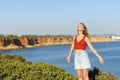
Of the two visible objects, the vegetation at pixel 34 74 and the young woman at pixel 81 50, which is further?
the vegetation at pixel 34 74

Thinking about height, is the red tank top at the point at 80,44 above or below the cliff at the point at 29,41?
above

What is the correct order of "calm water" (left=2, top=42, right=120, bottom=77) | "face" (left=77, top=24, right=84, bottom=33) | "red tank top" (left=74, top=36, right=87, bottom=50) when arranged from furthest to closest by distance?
1. "calm water" (left=2, top=42, right=120, bottom=77)
2. "face" (left=77, top=24, right=84, bottom=33)
3. "red tank top" (left=74, top=36, right=87, bottom=50)

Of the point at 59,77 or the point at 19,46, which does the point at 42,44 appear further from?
the point at 59,77

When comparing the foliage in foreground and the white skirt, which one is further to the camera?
the foliage in foreground

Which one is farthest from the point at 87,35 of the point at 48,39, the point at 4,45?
the point at 48,39

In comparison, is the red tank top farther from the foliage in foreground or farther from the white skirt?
the foliage in foreground

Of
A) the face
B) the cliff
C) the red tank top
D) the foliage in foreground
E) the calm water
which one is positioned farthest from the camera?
the cliff

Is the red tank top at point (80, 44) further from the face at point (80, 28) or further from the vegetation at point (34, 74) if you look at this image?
the vegetation at point (34, 74)

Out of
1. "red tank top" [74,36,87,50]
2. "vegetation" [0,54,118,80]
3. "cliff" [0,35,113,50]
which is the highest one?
"red tank top" [74,36,87,50]

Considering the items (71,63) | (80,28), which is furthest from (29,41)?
(80,28)

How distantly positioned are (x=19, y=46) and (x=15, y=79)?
147 m

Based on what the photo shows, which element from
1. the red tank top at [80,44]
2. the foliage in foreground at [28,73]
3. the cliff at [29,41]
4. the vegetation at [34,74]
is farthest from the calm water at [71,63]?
the cliff at [29,41]

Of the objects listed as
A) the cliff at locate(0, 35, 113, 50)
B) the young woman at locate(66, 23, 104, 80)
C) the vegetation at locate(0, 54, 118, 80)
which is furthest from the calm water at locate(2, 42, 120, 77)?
the cliff at locate(0, 35, 113, 50)

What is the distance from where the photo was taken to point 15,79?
11547 millimetres
